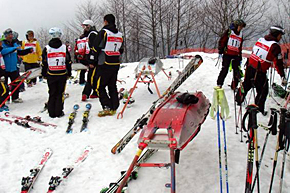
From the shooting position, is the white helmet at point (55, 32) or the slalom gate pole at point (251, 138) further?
the white helmet at point (55, 32)

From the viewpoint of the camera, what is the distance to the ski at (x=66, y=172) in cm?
316

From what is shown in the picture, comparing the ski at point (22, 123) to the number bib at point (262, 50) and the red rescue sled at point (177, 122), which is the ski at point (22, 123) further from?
the number bib at point (262, 50)

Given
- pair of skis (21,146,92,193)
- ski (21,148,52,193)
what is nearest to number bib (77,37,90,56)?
pair of skis (21,146,92,193)

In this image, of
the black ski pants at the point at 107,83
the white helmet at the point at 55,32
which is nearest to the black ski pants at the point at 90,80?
the black ski pants at the point at 107,83

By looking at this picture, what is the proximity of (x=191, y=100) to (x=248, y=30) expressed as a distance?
26.5 m

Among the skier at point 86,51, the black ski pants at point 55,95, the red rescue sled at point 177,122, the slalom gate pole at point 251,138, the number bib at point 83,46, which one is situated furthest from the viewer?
the number bib at point 83,46

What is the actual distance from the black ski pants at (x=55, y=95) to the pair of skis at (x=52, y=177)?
172cm

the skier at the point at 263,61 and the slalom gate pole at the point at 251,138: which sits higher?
the skier at the point at 263,61

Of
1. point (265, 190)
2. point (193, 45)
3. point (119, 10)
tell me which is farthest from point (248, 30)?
point (265, 190)

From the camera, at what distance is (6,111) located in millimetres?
6152

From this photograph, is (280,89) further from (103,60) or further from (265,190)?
(103,60)

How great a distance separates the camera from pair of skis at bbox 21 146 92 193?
3.13 m

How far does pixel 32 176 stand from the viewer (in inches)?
131

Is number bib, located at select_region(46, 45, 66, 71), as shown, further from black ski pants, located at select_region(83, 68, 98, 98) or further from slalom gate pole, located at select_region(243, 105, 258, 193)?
slalom gate pole, located at select_region(243, 105, 258, 193)
